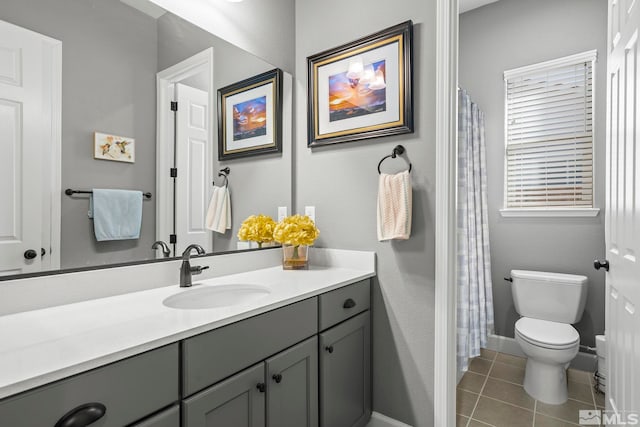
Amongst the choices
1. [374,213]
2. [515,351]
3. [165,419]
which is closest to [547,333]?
[515,351]

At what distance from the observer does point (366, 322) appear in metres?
1.66

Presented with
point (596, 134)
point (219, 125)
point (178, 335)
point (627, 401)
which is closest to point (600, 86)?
point (596, 134)

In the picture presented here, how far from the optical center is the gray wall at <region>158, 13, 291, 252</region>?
1.41m

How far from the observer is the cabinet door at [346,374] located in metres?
1.38

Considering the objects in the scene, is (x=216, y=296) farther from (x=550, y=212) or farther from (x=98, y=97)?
(x=550, y=212)

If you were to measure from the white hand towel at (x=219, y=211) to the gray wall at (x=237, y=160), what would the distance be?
30mm

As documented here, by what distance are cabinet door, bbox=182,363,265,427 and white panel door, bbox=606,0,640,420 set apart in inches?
51.3

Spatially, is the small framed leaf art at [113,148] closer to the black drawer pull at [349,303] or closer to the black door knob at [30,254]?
the black door knob at [30,254]

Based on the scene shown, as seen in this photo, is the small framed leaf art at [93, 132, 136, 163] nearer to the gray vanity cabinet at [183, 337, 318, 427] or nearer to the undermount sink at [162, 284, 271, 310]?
the undermount sink at [162, 284, 271, 310]

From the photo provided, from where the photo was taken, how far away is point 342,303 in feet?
4.88

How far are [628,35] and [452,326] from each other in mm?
1371

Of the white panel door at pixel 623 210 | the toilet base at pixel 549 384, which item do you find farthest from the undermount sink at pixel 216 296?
the toilet base at pixel 549 384

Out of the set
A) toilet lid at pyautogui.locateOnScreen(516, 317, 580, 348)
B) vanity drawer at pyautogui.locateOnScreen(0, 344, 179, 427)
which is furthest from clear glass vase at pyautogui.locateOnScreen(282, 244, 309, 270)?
toilet lid at pyautogui.locateOnScreen(516, 317, 580, 348)

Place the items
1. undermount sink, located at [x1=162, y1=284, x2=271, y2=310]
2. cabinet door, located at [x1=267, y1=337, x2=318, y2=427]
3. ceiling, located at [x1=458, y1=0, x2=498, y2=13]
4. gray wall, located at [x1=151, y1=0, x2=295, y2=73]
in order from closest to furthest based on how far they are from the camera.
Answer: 1. cabinet door, located at [x1=267, y1=337, x2=318, y2=427]
2. undermount sink, located at [x1=162, y1=284, x2=271, y2=310]
3. gray wall, located at [x1=151, y1=0, x2=295, y2=73]
4. ceiling, located at [x1=458, y1=0, x2=498, y2=13]
